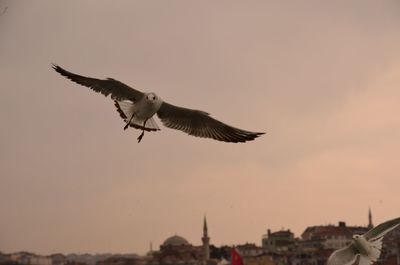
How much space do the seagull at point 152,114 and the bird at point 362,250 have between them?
1.27m

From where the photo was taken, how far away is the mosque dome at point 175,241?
200 ft

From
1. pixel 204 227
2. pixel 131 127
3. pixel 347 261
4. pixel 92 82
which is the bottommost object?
pixel 347 261

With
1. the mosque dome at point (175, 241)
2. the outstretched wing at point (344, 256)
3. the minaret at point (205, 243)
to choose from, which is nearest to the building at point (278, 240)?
the minaret at point (205, 243)

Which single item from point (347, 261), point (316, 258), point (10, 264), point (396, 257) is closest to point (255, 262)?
point (316, 258)

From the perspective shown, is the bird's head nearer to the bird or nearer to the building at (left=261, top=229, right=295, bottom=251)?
the bird

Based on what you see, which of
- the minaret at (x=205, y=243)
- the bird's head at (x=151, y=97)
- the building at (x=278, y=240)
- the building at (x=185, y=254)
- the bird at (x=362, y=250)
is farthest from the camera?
the building at (x=278, y=240)

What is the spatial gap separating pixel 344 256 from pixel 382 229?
0.39 meters

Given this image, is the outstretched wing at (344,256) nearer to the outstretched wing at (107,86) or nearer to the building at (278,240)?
the outstretched wing at (107,86)

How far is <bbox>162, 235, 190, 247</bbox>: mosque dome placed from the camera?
61031 mm

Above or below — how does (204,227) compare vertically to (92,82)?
above

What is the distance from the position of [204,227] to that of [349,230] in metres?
9.81

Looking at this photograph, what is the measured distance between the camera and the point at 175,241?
202ft

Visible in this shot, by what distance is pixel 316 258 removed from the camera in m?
49.1

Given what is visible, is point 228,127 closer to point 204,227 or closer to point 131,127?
point 131,127
